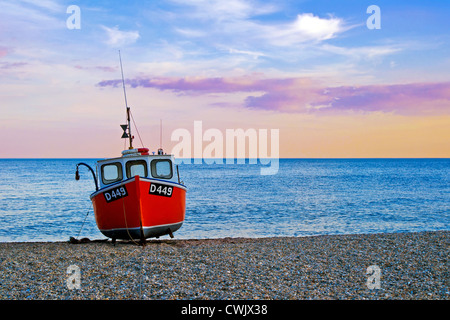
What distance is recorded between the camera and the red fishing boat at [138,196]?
613 inches

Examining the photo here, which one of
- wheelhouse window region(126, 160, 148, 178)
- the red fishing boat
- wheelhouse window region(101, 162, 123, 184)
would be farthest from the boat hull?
wheelhouse window region(126, 160, 148, 178)

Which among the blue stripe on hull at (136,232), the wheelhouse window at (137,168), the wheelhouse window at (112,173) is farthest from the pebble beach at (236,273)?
the wheelhouse window at (112,173)

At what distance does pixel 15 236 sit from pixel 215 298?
1804 cm

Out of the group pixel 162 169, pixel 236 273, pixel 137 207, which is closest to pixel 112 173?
pixel 162 169

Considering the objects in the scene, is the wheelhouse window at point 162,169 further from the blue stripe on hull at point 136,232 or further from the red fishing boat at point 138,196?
the blue stripe on hull at point 136,232

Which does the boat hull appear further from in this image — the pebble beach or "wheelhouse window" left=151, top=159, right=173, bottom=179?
the pebble beach

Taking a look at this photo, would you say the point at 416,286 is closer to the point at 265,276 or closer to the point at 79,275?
the point at 265,276

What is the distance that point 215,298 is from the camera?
333 inches

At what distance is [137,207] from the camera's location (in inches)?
611

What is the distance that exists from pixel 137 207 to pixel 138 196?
47 cm

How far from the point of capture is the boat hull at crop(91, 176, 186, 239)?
15477mm

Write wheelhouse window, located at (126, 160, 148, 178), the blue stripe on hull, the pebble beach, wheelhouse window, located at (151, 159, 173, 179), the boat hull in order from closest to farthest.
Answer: the pebble beach
the boat hull
the blue stripe on hull
wheelhouse window, located at (126, 160, 148, 178)
wheelhouse window, located at (151, 159, 173, 179)
